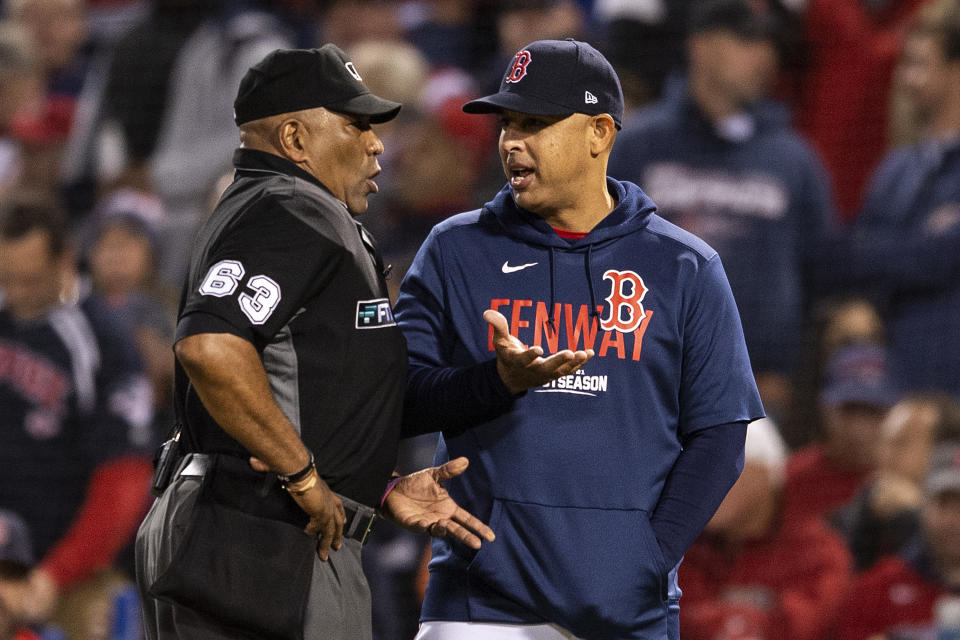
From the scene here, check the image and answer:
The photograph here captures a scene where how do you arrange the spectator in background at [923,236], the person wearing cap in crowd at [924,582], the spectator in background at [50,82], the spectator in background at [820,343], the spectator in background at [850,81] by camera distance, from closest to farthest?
the person wearing cap in crowd at [924,582] → the spectator in background at [923,236] → the spectator in background at [820,343] → the spectator in background at [850,81] → the spectator in background at [50,82]

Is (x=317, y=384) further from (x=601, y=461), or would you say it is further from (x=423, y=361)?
(x=601, y=461)

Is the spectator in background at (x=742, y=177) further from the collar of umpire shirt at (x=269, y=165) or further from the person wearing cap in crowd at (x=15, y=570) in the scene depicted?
the collar of umpire shirt at (x=269, y=165)

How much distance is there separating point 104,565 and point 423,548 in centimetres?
122

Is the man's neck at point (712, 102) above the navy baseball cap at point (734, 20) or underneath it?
underneath

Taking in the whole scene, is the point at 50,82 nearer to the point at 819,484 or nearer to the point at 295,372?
the point at 819,484

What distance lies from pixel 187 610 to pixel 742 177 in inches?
140

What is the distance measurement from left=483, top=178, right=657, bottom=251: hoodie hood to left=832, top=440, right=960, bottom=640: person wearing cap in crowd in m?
2.07

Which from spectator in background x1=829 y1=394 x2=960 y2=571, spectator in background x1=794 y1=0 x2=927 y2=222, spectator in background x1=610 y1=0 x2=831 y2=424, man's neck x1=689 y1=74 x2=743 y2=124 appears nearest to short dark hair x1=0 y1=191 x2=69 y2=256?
spectator in background x1=610 y1=0 x2=831 y2=424

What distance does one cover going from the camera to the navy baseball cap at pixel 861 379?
5.47 meters

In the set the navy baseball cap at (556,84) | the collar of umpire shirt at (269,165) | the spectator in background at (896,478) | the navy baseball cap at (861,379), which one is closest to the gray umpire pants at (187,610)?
the collar of umpire shirt at (269,165)

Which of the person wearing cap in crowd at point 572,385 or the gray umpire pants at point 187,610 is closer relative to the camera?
the gray umpire pants at point 187,610

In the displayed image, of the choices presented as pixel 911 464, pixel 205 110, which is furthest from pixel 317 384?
pixel 205 110

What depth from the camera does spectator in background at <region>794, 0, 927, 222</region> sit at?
628 cm

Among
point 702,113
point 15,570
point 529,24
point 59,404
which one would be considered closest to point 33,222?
point 59,404
